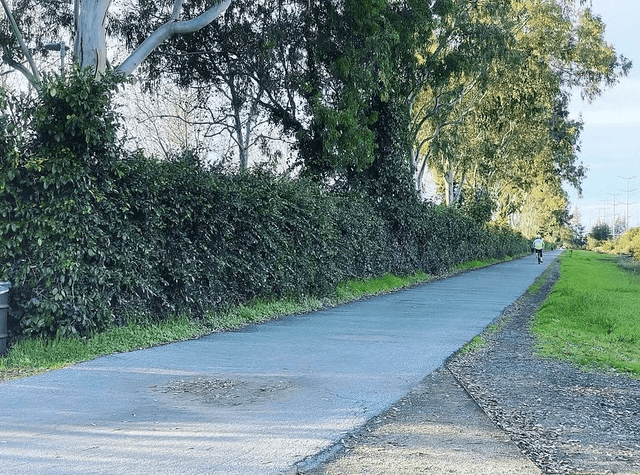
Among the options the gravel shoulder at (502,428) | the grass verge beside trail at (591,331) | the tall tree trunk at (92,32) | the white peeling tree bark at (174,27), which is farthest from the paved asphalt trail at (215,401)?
the white peeling tree bark at (174,27)

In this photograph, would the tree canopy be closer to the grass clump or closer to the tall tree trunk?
the tall tree trunk

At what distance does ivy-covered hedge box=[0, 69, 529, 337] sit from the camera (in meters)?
9.40

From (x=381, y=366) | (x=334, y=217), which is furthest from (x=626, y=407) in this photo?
(x=334, y=217)

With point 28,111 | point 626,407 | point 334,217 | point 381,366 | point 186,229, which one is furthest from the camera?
point 334,217

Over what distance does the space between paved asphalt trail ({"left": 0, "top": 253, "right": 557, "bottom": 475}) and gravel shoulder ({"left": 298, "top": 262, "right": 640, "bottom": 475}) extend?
10.2 inches

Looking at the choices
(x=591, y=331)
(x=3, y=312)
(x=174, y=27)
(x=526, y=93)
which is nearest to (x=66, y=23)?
(x=174, y=27)

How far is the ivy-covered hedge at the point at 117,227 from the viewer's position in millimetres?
9398

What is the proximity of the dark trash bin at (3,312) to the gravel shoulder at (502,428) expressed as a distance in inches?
191

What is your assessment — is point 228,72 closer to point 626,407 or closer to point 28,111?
point 28,111

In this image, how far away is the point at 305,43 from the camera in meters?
22.9

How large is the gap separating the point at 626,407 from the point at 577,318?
9067 millimetres

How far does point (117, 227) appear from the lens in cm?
1034

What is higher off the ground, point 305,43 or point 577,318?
point 305,43

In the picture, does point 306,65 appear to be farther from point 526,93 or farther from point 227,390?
point 227,390
